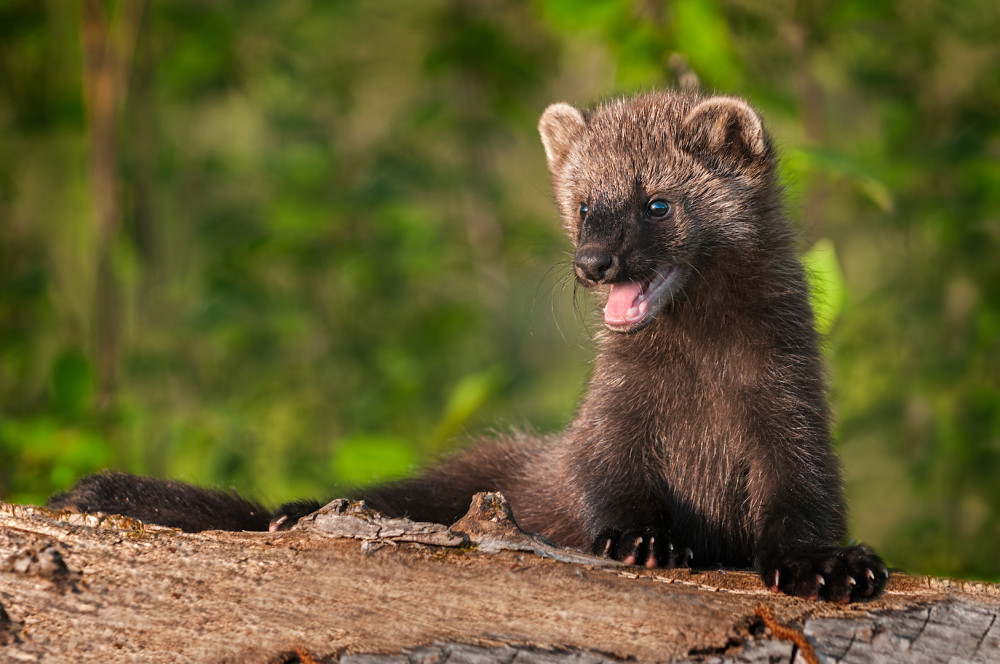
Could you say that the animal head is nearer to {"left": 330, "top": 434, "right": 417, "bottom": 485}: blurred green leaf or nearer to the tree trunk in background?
{"left": 330, "top": 434, "right": 417, "bottom": 485}: blurred green leaf

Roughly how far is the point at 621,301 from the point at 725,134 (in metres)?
1.24

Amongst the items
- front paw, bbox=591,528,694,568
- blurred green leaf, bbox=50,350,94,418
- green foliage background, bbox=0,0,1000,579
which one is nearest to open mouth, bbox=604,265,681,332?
front paw, bbox=591,528,694,568

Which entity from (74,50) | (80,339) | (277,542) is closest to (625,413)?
(277,542)

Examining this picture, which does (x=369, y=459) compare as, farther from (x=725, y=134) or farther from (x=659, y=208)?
(x=725, y=134)

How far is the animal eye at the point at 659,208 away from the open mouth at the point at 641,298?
0.33m

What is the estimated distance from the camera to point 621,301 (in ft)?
17.4

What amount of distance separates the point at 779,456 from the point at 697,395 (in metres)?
0.52

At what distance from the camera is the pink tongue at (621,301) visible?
5.24 metres

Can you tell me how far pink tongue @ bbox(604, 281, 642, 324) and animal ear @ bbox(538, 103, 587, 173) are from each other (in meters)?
1.30

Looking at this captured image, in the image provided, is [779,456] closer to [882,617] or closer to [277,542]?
[882,617]

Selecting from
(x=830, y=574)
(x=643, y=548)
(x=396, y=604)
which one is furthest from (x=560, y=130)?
(x=396, y=604)

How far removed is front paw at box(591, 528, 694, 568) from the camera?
4.59 m

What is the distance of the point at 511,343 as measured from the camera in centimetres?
1308

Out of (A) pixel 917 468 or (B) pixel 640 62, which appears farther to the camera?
(A) pixel 917 468
